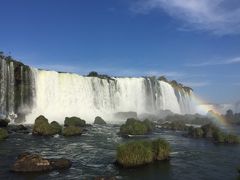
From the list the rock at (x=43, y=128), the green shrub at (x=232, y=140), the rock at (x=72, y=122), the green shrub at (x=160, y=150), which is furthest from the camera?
the rock at (x=72, y=122)

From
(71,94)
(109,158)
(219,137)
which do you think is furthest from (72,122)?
(109,158)

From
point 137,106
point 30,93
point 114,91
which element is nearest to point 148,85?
point 137,106

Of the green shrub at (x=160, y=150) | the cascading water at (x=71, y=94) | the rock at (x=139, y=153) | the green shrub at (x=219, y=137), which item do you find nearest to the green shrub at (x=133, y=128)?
the green shrub at (x=219, y=137)

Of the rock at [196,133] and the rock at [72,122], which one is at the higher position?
the rock at [72,122]

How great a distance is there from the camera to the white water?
2562 inches

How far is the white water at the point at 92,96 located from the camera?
65062 mm

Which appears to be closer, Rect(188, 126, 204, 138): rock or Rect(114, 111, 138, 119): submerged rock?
Rect(188, 126, 204, 138): rock

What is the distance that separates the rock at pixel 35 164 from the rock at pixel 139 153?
14.0 ft

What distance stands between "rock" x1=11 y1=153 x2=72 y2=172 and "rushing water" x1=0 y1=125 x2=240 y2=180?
2.32ft

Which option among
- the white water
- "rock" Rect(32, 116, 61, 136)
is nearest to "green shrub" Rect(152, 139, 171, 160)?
"rock" Rect(32, 116, 61, 136)

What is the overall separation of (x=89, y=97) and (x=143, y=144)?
45.6 metres

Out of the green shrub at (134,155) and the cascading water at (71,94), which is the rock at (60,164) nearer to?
the green shrub at (134,155)

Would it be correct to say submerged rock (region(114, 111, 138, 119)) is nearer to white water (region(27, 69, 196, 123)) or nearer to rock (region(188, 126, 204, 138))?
white water (region(27, 69, 196, 123))

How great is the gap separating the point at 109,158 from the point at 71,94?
41.7 metres
